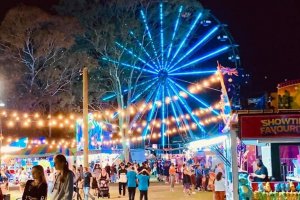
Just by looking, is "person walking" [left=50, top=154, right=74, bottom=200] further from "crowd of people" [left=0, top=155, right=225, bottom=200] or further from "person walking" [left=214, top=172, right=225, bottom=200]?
"person walking" [left=214, top=172, right=225, bottom=200]

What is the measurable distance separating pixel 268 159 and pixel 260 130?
482 cm

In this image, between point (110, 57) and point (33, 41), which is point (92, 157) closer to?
point (110, 57)

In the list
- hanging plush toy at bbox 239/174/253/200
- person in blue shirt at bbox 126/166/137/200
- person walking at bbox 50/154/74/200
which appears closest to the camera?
person walking at bbox 50/154/74/200

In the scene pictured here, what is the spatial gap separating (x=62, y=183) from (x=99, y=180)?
620 inches

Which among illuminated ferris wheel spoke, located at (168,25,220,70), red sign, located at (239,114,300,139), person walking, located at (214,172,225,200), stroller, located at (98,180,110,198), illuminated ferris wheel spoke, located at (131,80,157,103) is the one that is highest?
illuminated ferris wheel spoke, located at (168,25,220,70)

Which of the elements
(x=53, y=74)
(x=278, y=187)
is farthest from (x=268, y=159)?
(x=53, y=74)

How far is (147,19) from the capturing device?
1345 inches

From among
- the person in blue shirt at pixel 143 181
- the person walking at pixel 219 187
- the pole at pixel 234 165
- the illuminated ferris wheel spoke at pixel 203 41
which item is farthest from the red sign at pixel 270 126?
the illuminated ferris wheel spoke at pixel 203 41

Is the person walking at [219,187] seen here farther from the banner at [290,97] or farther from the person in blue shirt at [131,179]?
the person in blue shirt at [131,179]

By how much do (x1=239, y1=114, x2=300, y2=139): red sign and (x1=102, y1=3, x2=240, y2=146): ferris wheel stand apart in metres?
21.4

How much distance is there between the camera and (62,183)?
6113 mm

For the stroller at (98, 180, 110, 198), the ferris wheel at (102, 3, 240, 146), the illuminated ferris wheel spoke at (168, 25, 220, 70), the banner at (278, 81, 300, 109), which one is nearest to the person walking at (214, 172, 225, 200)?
the banner at (278, 81, 300, 109)

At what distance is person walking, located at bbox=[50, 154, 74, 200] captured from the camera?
6082mm

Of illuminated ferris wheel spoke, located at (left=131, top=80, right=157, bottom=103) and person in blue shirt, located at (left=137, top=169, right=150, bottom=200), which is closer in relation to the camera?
person in blue shirt, located at (left=137, top=169, right=150, bottom=200)
